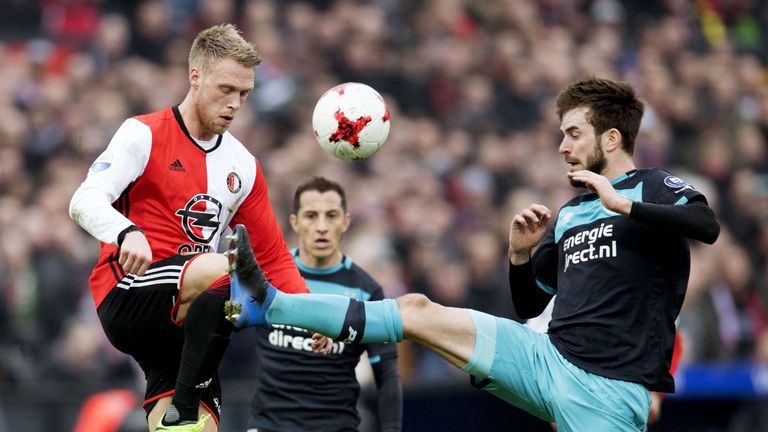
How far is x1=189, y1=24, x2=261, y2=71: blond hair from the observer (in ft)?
19.8

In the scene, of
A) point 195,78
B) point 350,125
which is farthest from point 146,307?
point 350,125

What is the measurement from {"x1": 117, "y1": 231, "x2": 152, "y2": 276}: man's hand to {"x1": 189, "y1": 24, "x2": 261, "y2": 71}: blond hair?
3.44 ft

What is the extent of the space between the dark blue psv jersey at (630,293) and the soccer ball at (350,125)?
125 centimetres

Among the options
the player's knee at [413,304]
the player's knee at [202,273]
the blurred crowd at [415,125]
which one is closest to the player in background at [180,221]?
the player's knee at [202,273]

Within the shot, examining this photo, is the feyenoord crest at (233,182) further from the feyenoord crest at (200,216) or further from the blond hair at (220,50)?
the blond hair at (220,50)

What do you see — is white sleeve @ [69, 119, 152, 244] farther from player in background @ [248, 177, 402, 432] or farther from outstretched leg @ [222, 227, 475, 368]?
player in background @ [248, 177, 402, 432]

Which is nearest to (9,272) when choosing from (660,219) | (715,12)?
(660,219)

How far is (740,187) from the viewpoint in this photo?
45.1ft

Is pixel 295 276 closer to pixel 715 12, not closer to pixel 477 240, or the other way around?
pixel 477 240

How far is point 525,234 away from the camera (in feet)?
21.5

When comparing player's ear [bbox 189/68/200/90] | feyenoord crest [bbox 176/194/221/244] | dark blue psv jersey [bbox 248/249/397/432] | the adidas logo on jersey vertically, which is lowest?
dark blue psv jersey [bbox 248/249/397/432]

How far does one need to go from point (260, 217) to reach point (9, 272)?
5.68 meters

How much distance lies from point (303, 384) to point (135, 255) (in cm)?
204

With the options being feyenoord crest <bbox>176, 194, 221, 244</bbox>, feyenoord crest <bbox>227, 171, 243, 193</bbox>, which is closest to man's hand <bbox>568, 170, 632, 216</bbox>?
feyenoord crest <bbox>227, 171, 243, 193</bbox>
